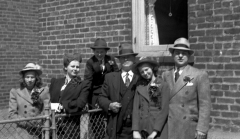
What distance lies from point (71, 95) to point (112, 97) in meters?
0.56

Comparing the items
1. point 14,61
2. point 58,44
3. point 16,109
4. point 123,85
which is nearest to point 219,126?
point 123,85

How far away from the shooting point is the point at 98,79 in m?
5.34

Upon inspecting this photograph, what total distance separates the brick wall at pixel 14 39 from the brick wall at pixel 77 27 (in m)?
3.68

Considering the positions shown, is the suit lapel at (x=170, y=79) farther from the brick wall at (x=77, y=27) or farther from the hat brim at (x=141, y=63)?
the brick wall at (x=77, y=27)

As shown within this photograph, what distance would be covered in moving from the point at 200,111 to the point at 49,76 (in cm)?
439

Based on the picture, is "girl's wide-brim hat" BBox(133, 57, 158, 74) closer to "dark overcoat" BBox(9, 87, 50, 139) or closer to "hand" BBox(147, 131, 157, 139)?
"hand" BBox(147, 131, 157, 139)

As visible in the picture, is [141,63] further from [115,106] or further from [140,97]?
[115,106]

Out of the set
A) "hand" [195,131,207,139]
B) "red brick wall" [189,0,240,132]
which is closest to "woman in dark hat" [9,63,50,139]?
"hand" [195,131,207,139]

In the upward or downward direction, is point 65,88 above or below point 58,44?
below

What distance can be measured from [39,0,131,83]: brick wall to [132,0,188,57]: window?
186mm

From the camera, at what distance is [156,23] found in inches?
250

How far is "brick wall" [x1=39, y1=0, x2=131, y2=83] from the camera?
638 centimetres

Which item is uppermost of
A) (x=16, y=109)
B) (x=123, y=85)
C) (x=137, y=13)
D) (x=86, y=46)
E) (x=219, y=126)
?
(x=137, y=13)

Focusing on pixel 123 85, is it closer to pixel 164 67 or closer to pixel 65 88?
pixel 65 88
